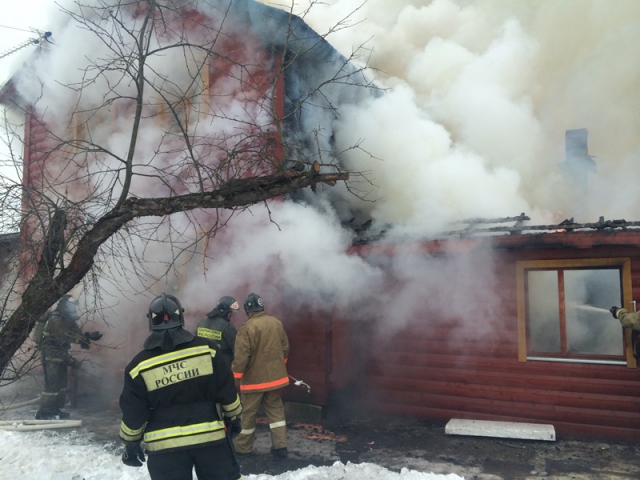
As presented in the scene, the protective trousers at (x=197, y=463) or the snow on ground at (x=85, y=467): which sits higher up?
the protective trousers at (x=197, y=463)

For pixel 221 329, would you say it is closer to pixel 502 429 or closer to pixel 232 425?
pixel 232 425

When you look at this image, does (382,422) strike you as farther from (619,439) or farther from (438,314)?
(619,439)

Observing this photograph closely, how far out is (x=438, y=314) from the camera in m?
7.43

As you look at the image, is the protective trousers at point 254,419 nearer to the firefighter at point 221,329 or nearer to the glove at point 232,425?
the firefighter at point 221,329

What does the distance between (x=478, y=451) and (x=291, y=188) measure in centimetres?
403

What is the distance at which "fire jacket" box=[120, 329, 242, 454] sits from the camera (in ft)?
11.2

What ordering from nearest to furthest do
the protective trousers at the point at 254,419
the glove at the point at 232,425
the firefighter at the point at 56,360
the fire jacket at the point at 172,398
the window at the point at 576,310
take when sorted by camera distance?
the fire jacket at the point at 172,398
the glove at the point at 232,425
the protective trousers at the point at 254,419
the firefighter at the point at 56,360
the window at the point at 576,310

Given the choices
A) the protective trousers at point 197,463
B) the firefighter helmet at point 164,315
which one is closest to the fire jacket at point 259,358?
the protective trousers at point 197,463

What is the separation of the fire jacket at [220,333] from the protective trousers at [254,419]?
72 cm

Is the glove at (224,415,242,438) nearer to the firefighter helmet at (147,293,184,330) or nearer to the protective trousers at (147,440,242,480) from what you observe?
the protective trousers at (147,440,242,480)

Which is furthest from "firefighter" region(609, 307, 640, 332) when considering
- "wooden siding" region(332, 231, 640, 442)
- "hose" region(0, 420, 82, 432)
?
"hose" region(0, 420, 82, 432)

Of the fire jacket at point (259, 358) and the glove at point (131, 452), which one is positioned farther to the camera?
the fire jacket at point (259, 358)

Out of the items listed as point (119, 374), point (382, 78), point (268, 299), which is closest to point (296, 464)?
point (268, 299)

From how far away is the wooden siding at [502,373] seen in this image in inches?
245
